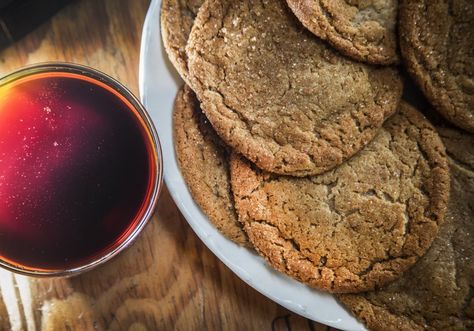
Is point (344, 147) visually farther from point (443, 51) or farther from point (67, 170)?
point (67, 170)

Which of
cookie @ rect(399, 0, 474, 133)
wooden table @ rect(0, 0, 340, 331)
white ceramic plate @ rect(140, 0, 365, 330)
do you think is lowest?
wooden table @ rect(0, 0, 340, 331)

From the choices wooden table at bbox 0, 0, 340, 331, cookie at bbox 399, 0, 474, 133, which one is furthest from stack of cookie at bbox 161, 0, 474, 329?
wooden table at bbox 0, 0, 340, 331

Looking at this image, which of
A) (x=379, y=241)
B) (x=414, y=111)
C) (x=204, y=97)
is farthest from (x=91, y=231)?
(x=414, y=111)

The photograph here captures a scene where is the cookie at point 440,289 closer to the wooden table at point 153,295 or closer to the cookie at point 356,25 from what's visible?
the wooden table at point 153,295

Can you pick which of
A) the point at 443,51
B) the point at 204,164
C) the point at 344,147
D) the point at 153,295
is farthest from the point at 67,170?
the point at 443,51

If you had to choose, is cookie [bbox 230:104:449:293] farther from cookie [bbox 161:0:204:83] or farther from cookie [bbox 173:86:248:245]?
cookie [bbox 161:0:204:83]

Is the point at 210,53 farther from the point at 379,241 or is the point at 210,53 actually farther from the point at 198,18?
the point at 379,241

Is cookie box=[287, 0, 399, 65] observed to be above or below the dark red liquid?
above

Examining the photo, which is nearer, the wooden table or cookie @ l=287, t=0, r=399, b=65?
cookie @ l=287, t=0, r=399, b=65

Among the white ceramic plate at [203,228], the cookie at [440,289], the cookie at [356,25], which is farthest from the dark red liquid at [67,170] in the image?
the cookie at [440,289]
